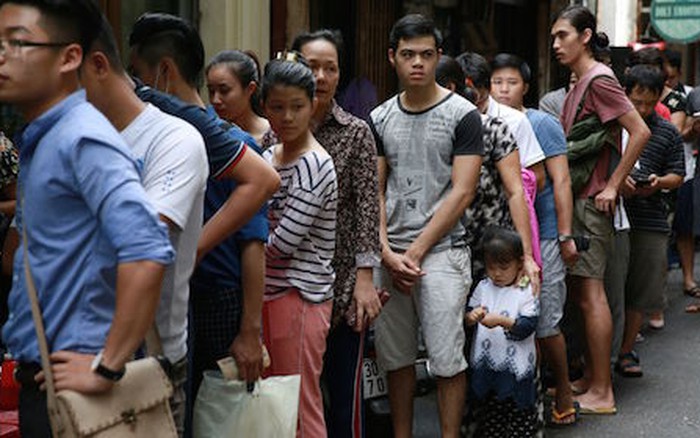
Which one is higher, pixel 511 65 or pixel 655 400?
pixel 511 65

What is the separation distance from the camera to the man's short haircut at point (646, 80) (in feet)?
24.0

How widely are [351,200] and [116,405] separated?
7.12 ft

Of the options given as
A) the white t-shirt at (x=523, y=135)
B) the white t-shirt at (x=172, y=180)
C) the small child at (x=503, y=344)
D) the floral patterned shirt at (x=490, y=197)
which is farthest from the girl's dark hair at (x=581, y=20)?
the white t-shirt at (x=172, y=180)

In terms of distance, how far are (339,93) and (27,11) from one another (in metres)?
6.19

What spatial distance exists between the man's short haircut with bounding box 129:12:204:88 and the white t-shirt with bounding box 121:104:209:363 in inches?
20.2

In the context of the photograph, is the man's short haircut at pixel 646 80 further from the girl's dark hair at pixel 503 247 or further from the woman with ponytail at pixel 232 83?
the woman with ponytail at pixel 232 83

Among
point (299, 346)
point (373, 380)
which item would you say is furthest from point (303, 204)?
point (373, 380)

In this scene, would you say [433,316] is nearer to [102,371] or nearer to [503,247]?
[503,247]

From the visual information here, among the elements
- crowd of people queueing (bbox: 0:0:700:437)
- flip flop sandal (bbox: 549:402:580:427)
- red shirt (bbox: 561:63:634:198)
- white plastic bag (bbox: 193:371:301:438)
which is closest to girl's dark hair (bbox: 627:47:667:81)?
crowd of people queueing (bbox: 0:0:700:437)

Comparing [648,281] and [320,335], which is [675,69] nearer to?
[648,281]

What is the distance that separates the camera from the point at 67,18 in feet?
9.22

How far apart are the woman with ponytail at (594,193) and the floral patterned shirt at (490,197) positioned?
98 centimetres

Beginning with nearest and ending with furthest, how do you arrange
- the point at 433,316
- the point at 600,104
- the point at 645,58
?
the point at 433,316 < the point at 600,104 < the point at 645,58

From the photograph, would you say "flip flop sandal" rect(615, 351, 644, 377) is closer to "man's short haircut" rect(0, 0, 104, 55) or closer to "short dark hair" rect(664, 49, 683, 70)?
"short dark hair" rect(664, 49, 683, 70)
